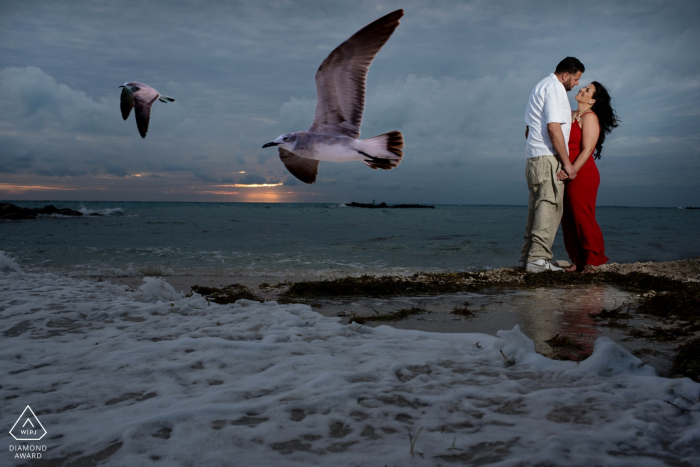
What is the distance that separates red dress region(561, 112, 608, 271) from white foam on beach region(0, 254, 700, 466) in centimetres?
325

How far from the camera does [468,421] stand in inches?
66.4

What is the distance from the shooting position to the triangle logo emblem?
1.69 m

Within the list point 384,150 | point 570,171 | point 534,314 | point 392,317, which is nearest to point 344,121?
point 384,150

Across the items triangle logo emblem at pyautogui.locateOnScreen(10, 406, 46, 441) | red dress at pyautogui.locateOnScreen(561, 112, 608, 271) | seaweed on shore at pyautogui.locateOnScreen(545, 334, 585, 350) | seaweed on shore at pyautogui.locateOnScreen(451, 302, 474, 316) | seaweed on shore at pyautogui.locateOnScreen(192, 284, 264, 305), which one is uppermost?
red dress at pyautogui.locateOnScreen(561, 112, 608, 271)

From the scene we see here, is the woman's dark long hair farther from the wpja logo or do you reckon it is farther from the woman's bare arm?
the wpja logo

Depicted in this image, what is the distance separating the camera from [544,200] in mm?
5066

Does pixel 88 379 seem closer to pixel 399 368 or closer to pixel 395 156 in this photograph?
pixel 399 368

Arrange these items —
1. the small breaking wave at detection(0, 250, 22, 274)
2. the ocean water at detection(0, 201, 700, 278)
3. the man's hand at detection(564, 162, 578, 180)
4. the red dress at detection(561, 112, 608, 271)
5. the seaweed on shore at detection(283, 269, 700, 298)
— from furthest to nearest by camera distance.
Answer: the ocean water at detection(0, 201, 700, 278)
the small breaking wave at detection(0, 250, 22, 274)
the red dress at detection(561, 112, 608, 271)
the man's hand at detection(564, 162, 578, 180)
the seaweed on shore at detection(283, 269, 700, 298)

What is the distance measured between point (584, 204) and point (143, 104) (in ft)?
17.0

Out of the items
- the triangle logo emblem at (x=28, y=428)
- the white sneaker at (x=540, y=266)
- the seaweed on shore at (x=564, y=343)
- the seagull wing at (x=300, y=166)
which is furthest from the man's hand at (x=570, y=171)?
the triangle logo emblem at (x=28, y=428)

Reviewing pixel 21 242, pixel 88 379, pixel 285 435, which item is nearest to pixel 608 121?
pixel 285 435

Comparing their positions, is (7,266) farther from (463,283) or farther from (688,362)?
(688,362)

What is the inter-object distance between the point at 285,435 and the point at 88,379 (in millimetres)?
1337

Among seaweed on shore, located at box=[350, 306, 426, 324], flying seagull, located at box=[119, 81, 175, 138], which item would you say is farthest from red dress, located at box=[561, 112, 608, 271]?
flying seagull, located at box=[119, 81, 175, 138]
